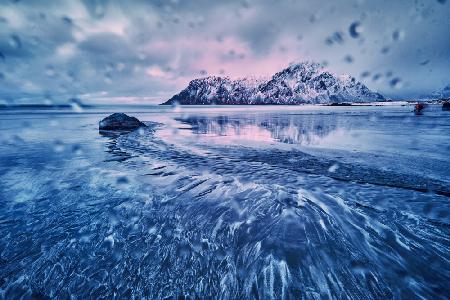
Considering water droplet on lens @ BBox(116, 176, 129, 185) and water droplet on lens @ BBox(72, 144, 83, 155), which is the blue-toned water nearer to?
water droplet on lens @ BBox(116, 176, 129, 185)

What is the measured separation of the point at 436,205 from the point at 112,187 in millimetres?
7578

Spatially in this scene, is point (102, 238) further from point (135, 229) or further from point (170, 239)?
point (170, 239)

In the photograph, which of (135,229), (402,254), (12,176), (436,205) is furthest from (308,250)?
(12,176)

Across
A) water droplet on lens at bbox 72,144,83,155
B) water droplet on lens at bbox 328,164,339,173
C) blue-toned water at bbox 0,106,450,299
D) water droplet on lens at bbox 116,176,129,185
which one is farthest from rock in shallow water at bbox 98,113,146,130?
water droplet on lens at bbox 328,164,339,173

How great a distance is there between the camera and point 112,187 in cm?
603

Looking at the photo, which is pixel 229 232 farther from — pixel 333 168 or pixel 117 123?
pixel 117 123

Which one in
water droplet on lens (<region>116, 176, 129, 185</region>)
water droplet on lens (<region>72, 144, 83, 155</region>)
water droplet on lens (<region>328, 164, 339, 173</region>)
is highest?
water droplet on lens (<region>328, 164, 339, 173</region>)

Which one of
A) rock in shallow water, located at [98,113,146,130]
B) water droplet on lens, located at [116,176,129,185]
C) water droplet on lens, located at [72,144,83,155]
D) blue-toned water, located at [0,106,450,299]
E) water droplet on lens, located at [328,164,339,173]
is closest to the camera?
blue-toned water, located at [0,106,450,299]

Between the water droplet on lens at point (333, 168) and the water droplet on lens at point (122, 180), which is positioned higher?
the water droplet on lens at point (333, 168)

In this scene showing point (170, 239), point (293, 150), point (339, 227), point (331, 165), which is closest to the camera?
point (170, 239)

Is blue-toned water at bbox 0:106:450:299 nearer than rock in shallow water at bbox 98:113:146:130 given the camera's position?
Yes

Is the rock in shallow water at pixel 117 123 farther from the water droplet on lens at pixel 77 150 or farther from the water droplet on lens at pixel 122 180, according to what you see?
the water droplet on lens at pixel 122 180

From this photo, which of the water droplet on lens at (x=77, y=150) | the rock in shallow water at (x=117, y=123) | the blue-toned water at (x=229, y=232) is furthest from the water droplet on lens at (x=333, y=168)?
the rock in shallow water at (x=117, y=123)

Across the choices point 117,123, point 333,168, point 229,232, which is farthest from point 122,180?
point 117,123
